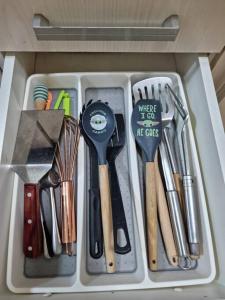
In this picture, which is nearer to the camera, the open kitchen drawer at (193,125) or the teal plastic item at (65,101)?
the open kitchen drawer at (193,125)

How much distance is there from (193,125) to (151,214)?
0.72 ft

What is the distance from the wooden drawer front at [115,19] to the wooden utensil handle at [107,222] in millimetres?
259

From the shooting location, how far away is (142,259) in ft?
1.47

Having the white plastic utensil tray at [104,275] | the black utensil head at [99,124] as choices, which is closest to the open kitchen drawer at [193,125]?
the white plastic utensil tray at [104,275]

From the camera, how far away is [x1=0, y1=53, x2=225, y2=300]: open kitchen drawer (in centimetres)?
43

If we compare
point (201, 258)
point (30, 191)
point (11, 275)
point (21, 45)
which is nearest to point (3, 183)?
point (30, 191)

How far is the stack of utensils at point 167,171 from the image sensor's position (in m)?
0.47

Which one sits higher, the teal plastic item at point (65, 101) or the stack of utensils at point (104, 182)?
the teal plastic item at point (65, 101)

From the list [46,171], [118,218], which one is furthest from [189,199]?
[46,171]

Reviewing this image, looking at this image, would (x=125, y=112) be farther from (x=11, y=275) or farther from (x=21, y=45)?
(x=11, y=275)

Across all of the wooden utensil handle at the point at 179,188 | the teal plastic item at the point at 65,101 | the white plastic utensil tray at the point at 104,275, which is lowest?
the white plastic utensil tray at the point at 104,275

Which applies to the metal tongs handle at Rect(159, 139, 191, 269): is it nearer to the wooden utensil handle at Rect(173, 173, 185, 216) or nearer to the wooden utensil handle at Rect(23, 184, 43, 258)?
the wooden utensil handle at Rect(173, 173, 185, 216)

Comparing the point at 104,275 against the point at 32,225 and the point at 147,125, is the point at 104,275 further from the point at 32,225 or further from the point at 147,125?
the point at 147,125

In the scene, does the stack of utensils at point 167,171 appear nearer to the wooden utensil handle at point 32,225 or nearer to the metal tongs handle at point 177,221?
the metal tongs handle at point 177,221
